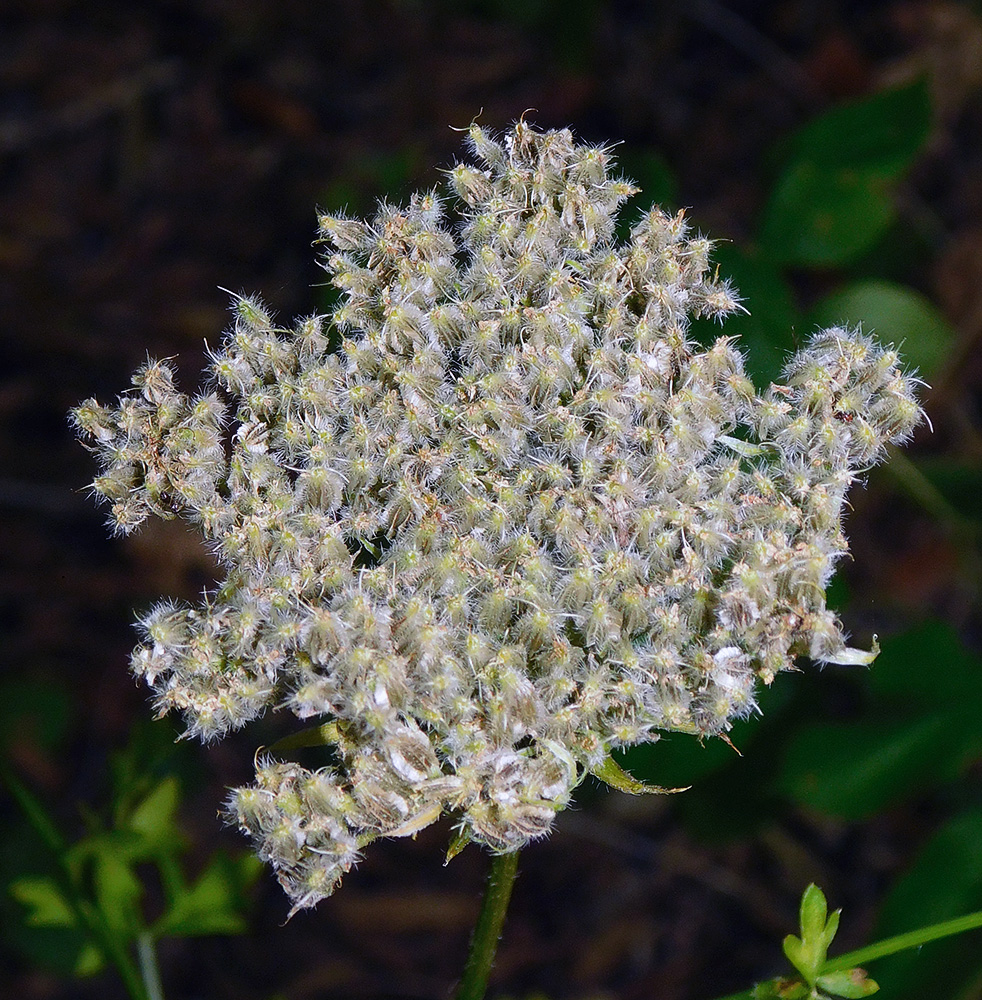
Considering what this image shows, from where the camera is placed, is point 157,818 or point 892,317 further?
point 892,317

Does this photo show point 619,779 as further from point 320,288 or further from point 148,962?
point 320,288

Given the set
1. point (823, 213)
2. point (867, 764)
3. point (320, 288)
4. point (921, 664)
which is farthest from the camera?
point (320, 288)

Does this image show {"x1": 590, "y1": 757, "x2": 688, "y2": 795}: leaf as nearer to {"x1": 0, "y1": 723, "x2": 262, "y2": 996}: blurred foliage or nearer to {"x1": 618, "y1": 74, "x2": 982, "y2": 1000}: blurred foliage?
{"x1": 618, "y1": 74, "x2": 982, "y2": 1000}: blurred foliage

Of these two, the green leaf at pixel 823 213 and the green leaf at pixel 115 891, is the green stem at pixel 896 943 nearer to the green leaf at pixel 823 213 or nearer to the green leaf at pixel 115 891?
the green leaf at pixel 115 891

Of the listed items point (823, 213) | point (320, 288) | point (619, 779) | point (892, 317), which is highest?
point (320, 288)

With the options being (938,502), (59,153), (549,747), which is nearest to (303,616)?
(549,747)

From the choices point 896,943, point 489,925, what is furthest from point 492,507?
point 896,943
